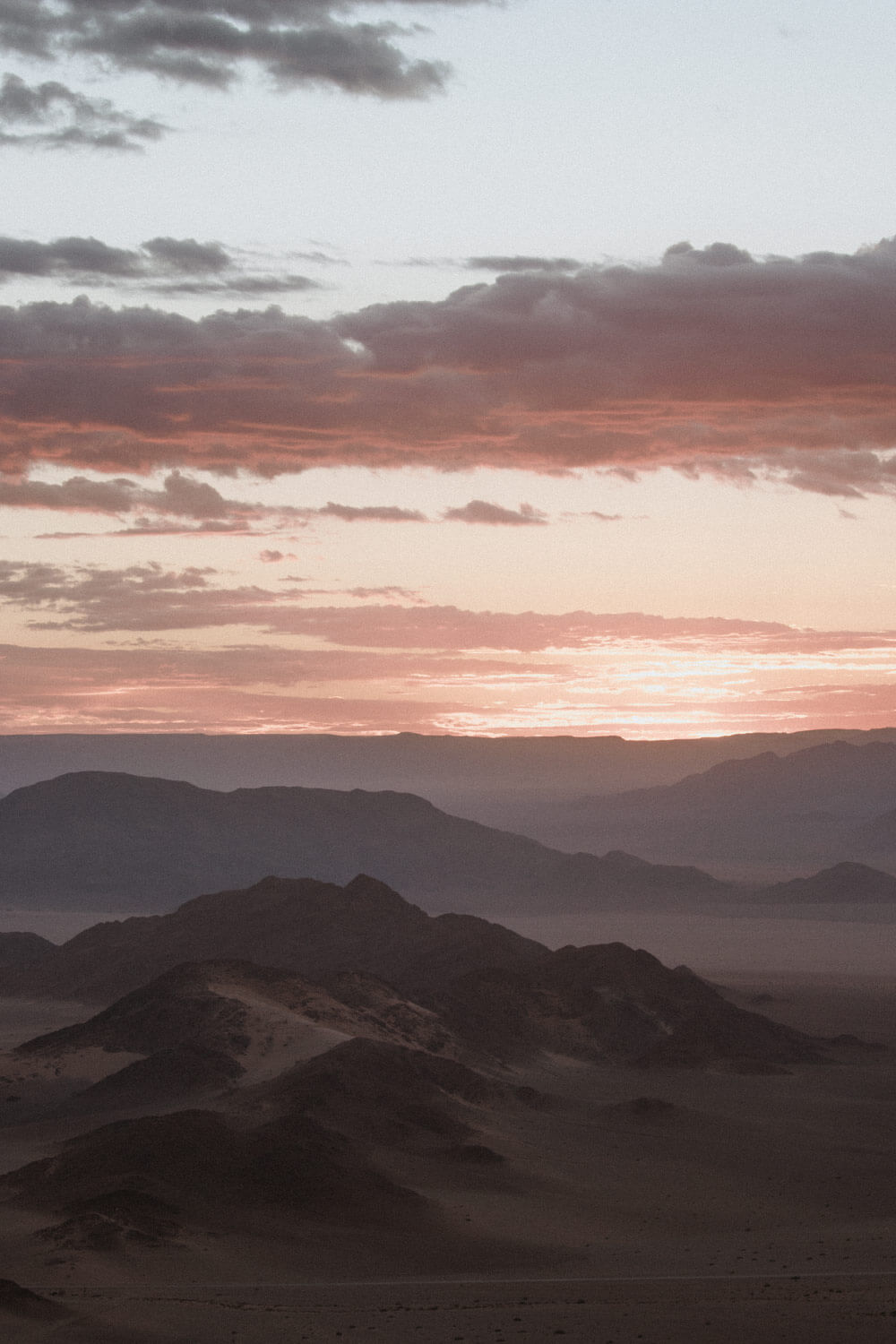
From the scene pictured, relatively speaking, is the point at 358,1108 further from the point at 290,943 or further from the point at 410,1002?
the point at 290,943

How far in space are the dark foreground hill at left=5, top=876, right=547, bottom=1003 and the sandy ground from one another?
182 feet

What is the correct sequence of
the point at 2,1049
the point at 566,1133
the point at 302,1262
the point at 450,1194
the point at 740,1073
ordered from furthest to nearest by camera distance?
the point at 2,1049
the point at 740,1073
the point at 566,1133
the point at 450,1194
the point at 302,1262

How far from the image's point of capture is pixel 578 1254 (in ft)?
173

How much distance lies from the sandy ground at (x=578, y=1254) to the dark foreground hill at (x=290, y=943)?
55.5 meters

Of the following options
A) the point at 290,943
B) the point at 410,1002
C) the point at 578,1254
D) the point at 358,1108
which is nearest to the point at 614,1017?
the point at 410,1002

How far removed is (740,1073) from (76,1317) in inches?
2441

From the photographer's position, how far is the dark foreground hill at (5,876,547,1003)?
139 meters

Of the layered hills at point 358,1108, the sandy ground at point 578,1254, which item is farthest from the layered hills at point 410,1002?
the sandy ground at point 578,1254

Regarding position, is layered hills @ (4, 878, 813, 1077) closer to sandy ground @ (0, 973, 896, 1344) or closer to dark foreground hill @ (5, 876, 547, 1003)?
dark foreground hill @ (5, 876, 547, 1003)

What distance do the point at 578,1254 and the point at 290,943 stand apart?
4032 inches

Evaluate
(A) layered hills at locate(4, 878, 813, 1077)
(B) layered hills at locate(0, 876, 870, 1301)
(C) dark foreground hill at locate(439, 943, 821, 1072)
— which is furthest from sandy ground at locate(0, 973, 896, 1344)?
(C) dark foreground hill at locate(439, 943, 821, 1072)

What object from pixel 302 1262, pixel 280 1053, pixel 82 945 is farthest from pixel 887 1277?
pixel 82 945

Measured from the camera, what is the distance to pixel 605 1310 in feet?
141

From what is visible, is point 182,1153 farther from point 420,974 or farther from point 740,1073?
point 420,974
